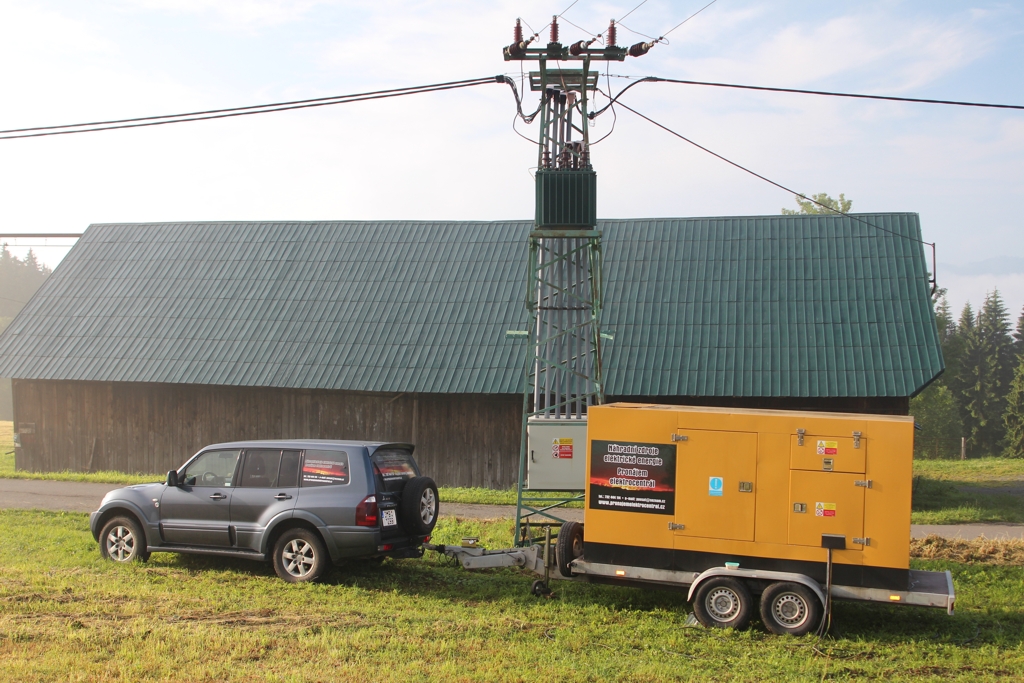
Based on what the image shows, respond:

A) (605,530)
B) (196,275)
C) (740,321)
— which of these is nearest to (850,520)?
(605,530)

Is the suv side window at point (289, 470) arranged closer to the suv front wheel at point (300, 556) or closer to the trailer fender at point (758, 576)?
the suv front wheel at point (300, 556)

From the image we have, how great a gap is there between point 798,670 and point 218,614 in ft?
18.1

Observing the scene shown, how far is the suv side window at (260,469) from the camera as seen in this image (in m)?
10.5

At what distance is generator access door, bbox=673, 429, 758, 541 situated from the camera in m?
8.68

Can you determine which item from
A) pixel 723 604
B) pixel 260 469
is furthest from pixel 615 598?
pixel 260 469

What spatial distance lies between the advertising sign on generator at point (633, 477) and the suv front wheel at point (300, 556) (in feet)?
10.8

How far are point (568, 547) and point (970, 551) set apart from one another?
22.3ft

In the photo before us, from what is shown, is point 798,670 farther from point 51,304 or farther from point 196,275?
point 51,304

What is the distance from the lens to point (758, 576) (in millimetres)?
8453

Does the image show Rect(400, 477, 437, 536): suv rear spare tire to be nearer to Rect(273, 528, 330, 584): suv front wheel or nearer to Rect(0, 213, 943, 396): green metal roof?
Rect(273, 528, 330, 584): suv front wheel

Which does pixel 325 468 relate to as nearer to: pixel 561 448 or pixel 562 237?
pixel 561 448

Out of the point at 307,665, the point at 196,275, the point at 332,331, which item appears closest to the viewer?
the point at 307,665

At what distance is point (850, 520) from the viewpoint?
8352 millimetres

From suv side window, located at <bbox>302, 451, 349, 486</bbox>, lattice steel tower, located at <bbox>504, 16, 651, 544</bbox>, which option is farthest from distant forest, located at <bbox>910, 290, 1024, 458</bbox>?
suv side window, located at <bbox>302, 451, 349, 486</bbox>
